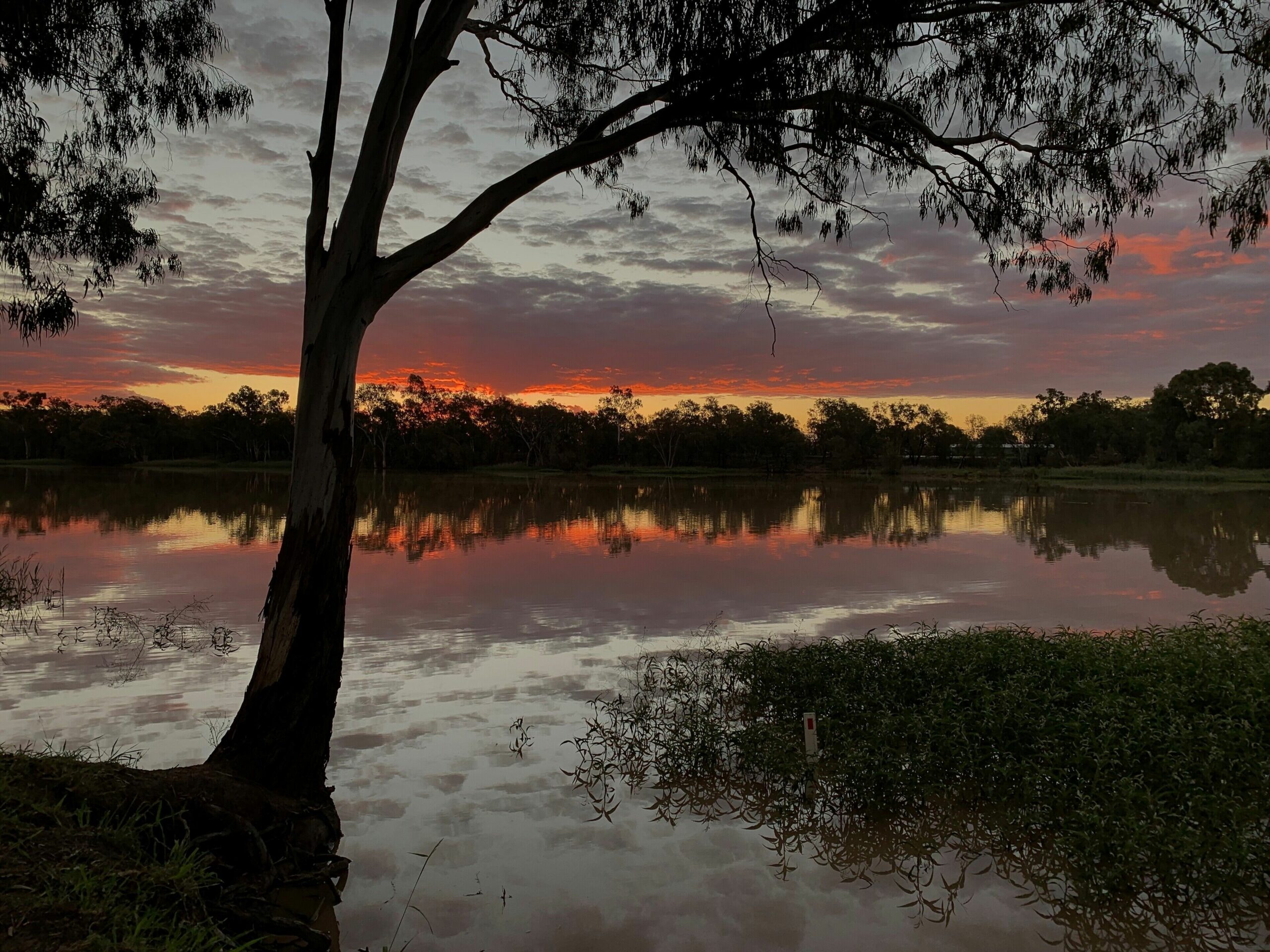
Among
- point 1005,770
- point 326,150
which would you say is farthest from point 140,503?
point 1005,770

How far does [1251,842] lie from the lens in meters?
3.27

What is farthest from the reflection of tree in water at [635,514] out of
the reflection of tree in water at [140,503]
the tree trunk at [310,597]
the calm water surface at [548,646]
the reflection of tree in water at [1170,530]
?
the tree trunk at [310,597]

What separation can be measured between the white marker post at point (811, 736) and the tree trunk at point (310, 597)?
240 cm

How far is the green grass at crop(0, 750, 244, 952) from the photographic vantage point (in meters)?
2.10

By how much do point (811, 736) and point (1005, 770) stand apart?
0.93m

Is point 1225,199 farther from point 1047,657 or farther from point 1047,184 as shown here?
point 1047,657

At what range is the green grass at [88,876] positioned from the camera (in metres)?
2.10

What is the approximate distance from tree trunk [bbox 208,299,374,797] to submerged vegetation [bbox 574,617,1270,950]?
57.6 inches

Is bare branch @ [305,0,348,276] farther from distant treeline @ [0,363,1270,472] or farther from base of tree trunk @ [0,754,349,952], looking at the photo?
distant treeline @ [0,363,1270,472]

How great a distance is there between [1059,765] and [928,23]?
13.8 feet

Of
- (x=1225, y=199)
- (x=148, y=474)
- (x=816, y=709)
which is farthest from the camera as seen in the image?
(x=148, y=474)

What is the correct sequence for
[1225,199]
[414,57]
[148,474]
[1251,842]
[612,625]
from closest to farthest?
[1251,842], [414,57], [1225,199], [612,625], [148,474]

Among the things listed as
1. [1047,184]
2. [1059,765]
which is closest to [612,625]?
[1059,765]

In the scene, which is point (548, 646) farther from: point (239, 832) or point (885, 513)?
point (885, 513)
